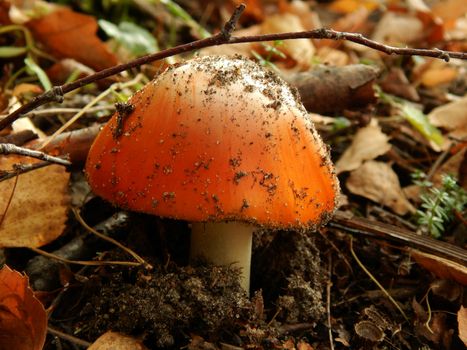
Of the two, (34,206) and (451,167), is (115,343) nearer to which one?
(34,206)

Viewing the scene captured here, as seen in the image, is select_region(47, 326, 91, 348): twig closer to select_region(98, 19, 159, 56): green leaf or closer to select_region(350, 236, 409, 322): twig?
select_region(350, 236, 409, 322): twig

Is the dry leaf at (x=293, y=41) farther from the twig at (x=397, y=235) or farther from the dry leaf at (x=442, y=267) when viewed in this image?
the dry leaf at (x=442, y=267)

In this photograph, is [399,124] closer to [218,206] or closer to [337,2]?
[218,206]

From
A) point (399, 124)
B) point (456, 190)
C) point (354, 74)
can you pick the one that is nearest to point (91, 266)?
point (354, 74)

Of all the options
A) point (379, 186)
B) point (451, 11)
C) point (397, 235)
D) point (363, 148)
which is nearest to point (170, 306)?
point (397, 235)

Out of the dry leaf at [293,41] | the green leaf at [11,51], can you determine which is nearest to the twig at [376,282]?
the dry leaf at [293,41]
